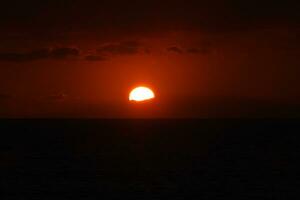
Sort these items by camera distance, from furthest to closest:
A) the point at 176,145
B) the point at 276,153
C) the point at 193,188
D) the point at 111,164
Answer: the point at 176,145 < the point at 276,153 < the point at 111,164 < the point at 193,188

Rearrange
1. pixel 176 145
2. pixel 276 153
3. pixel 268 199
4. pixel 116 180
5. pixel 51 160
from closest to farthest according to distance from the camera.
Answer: pixel 268 199
pixel 116 180
pixel 51 160
pixel 276 153
pixel 176 145

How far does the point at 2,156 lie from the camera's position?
223 feet

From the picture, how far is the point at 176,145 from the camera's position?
273 feet

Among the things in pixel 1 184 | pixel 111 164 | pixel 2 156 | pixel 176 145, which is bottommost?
pixel 1 184

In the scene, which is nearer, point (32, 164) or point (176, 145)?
point (32, 164)

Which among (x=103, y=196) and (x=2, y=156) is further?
(x=2, y=156)

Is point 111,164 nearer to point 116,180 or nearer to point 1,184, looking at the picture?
point 116,180

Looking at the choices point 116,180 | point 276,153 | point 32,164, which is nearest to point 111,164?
point 32,164

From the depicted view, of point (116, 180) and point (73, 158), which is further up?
point (73, 158)

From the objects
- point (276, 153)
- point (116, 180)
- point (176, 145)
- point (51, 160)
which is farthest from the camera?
point (176, 145)

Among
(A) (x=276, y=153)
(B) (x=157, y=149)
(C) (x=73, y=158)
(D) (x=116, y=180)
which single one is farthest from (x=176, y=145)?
(D) (x=116, y=180)

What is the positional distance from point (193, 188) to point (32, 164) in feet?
69.6

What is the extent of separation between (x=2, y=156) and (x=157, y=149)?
18671 mm

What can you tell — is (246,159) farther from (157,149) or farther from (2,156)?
(2,156)
